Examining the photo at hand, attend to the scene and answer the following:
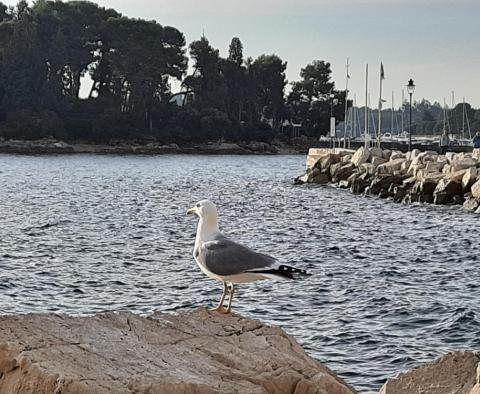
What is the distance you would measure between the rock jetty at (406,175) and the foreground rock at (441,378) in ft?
76.3

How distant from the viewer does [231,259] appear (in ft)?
21.2

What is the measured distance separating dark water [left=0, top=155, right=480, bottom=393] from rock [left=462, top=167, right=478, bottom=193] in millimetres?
1639

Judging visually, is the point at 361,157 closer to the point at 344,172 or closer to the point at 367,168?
the point at 344,172

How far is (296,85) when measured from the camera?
129m

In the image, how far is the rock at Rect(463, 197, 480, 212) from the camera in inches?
1097

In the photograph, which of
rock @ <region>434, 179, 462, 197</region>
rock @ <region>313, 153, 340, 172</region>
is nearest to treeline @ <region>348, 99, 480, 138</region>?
rock @ <region>313, 153, 340, 172</region>

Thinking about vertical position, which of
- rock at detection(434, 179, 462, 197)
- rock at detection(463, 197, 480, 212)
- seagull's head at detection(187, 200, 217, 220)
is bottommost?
rock at detection(463, 197, 480, 212)

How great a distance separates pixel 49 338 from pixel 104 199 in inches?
1267

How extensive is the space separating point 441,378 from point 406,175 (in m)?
32.6

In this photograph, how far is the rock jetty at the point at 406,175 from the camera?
30525 millimetres

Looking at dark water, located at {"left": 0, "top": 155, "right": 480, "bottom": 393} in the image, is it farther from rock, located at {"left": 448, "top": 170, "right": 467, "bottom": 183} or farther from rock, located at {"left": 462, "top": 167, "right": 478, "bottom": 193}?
rock, located at {"left": 448, "top": 170, "right": 467, "bottom": 183}

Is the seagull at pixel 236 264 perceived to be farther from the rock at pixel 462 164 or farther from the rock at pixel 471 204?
the rock at pixel 462 164

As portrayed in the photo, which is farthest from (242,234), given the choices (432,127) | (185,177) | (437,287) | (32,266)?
(432,127)

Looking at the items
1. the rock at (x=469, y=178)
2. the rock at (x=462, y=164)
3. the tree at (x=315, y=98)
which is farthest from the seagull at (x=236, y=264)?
the tree at (x=315, y=98)
